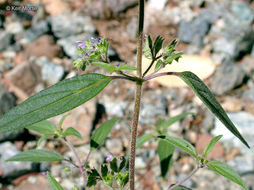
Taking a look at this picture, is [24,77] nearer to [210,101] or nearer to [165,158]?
[165,158]

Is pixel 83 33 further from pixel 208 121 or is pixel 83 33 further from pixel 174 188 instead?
pixel 174 188

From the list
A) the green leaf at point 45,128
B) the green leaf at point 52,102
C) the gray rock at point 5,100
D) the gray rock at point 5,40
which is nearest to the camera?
the green leaf at point 52,102

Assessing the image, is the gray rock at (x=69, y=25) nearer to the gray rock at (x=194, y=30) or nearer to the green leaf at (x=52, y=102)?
the gray rock at (x=194, y=30)

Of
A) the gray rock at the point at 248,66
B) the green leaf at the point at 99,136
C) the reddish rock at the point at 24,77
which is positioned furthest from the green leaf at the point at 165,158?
the gray rock at the point at 248,66

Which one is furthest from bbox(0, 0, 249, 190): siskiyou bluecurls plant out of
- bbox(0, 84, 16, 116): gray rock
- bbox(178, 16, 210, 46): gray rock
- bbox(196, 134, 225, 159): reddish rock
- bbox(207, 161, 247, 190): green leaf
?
bbox(178, 16, 210, 46): gray rock

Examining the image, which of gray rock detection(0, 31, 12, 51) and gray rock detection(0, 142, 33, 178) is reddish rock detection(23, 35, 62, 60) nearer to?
gray rock detection(0, 31, 12, 51)

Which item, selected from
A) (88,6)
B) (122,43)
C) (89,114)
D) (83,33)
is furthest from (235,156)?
(88,6)

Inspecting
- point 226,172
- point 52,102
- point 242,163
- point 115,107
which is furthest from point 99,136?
point 242,163
